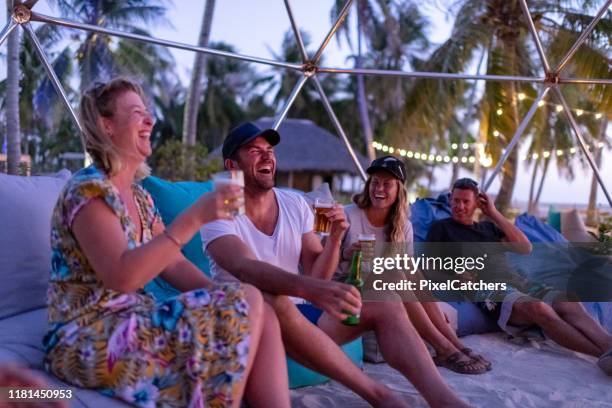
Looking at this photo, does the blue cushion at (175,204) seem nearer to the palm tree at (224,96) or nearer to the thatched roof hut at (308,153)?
the thatched roof hut at (308,153)

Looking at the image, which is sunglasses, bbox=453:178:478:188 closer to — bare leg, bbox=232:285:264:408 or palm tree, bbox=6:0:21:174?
bare leg, bbox=232:285:264:408

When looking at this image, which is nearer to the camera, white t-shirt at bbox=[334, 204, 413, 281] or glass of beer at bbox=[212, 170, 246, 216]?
glass of beer at bbox=[212, 170, 246, 216]

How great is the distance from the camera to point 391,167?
3541 millimetres

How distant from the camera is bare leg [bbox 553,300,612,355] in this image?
3617mm

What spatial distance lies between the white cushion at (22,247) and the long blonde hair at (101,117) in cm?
84

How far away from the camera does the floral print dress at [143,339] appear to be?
185 cm

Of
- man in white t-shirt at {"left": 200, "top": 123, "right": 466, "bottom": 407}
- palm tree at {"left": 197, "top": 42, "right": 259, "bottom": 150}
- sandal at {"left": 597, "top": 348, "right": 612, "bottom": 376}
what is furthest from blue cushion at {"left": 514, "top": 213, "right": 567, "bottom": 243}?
palm tree at {"left": 197, "top": 42, "right": 259, "bottom": 150}

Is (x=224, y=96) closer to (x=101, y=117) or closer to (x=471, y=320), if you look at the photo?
(x=471, y=320)

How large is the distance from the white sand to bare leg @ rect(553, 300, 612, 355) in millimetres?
129

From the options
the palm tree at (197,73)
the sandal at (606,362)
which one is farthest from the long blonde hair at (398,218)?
the palm tree at (197,73)

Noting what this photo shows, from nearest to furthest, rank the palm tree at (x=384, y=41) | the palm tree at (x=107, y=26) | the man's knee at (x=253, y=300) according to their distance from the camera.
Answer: the man's knee at (x=253, y=300)
the palm tree at (x=107, y=26)
the palm tree at (x=384, y=41)

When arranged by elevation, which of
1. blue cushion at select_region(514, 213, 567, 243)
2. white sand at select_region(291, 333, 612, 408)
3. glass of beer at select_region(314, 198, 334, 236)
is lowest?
white sand at select_region(291, 333, 612, 408)

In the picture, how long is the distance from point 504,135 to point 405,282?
10063 mm

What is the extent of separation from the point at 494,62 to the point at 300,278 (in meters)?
10.9
